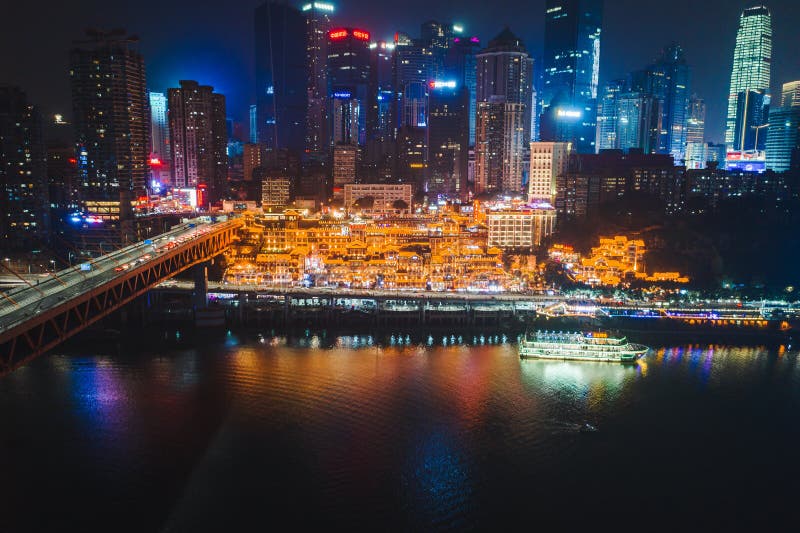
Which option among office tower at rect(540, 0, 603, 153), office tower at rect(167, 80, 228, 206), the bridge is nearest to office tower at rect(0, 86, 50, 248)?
the bridge

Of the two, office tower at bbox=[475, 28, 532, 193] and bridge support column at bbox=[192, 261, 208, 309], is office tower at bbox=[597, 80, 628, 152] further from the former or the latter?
bridge support column at bbox=[192, 261, 208, 309]

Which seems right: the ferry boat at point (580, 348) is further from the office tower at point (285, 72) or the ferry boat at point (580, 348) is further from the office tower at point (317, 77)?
the office tower at point (285, 72)

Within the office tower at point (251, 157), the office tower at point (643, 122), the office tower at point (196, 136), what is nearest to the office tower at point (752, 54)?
the office tower at point (643, 122)

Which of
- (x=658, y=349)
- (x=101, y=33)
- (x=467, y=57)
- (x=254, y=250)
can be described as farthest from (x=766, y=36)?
(x=101, y=33)

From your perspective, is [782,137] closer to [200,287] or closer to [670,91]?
[670,91]

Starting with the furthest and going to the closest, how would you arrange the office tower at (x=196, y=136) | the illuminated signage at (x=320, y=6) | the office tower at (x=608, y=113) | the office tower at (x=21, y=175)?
the illuminated signage at (x=320, y=6)
the office tower at (x=608, y=113)
the office tower at (x=196, y=136)
the office tower at (x=21, y=175)

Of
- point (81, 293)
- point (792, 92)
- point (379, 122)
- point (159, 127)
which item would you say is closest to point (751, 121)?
point (792, 92)
